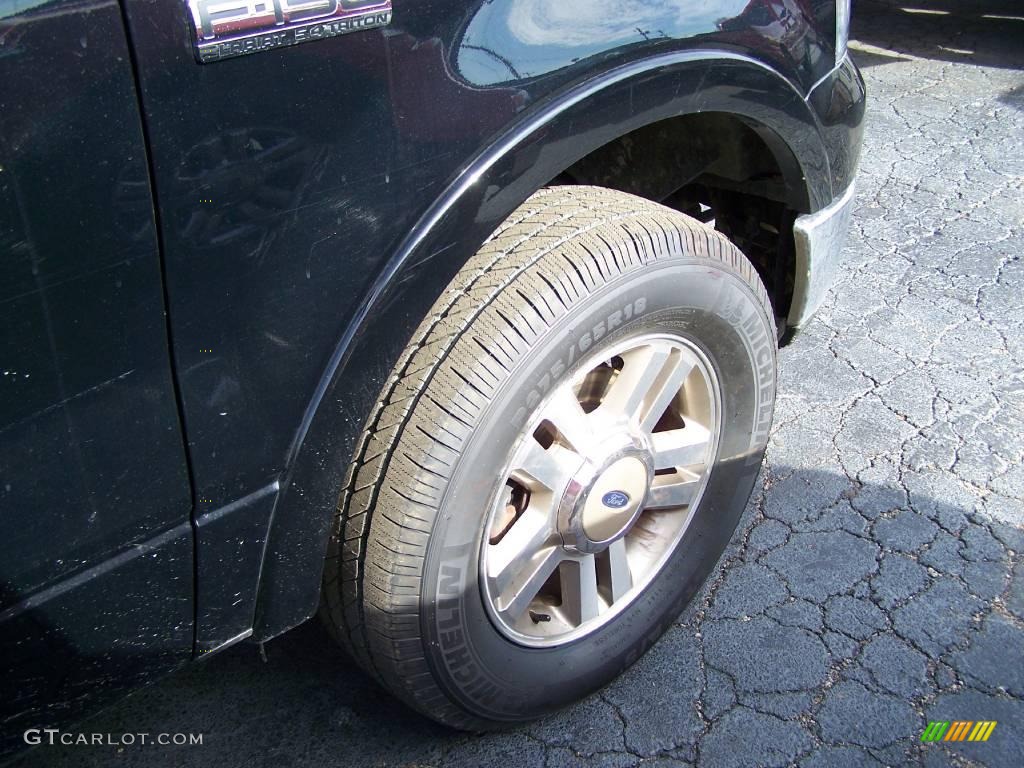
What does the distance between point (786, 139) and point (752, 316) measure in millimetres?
389

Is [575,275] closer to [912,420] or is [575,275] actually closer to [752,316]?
[752,316]

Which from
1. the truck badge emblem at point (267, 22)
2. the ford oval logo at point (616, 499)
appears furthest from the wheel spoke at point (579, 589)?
the truck badge emblem at point (267, 22)

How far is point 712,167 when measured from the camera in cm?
229

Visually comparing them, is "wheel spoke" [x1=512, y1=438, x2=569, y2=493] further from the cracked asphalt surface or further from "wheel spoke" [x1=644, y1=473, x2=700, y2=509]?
the cracked asphalt surface

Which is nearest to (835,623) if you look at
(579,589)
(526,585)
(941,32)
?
(579,589)

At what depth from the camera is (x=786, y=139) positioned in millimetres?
2018

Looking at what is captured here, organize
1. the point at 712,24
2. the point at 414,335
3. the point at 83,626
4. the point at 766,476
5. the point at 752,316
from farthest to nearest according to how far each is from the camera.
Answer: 1. the point at 766,476
2. the point at 752,316
3. the point at 712,24
4. the point at 414,335
5. the point at 83,626

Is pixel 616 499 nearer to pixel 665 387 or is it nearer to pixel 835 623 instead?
pixel 665 387

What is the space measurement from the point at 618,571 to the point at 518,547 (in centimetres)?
31

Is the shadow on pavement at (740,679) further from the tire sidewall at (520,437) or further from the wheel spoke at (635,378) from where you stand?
the wheel spoke at (635,378)

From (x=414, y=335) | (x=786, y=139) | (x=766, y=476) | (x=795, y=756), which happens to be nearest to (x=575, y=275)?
(x=414, y=335)

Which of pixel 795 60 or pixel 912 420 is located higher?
pixel 795 60

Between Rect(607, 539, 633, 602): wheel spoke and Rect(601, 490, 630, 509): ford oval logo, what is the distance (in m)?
0.13

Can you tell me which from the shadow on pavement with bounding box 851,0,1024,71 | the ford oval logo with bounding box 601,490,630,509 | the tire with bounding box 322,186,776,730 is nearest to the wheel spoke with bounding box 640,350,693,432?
the tire with bounding box 322,186,776,730
